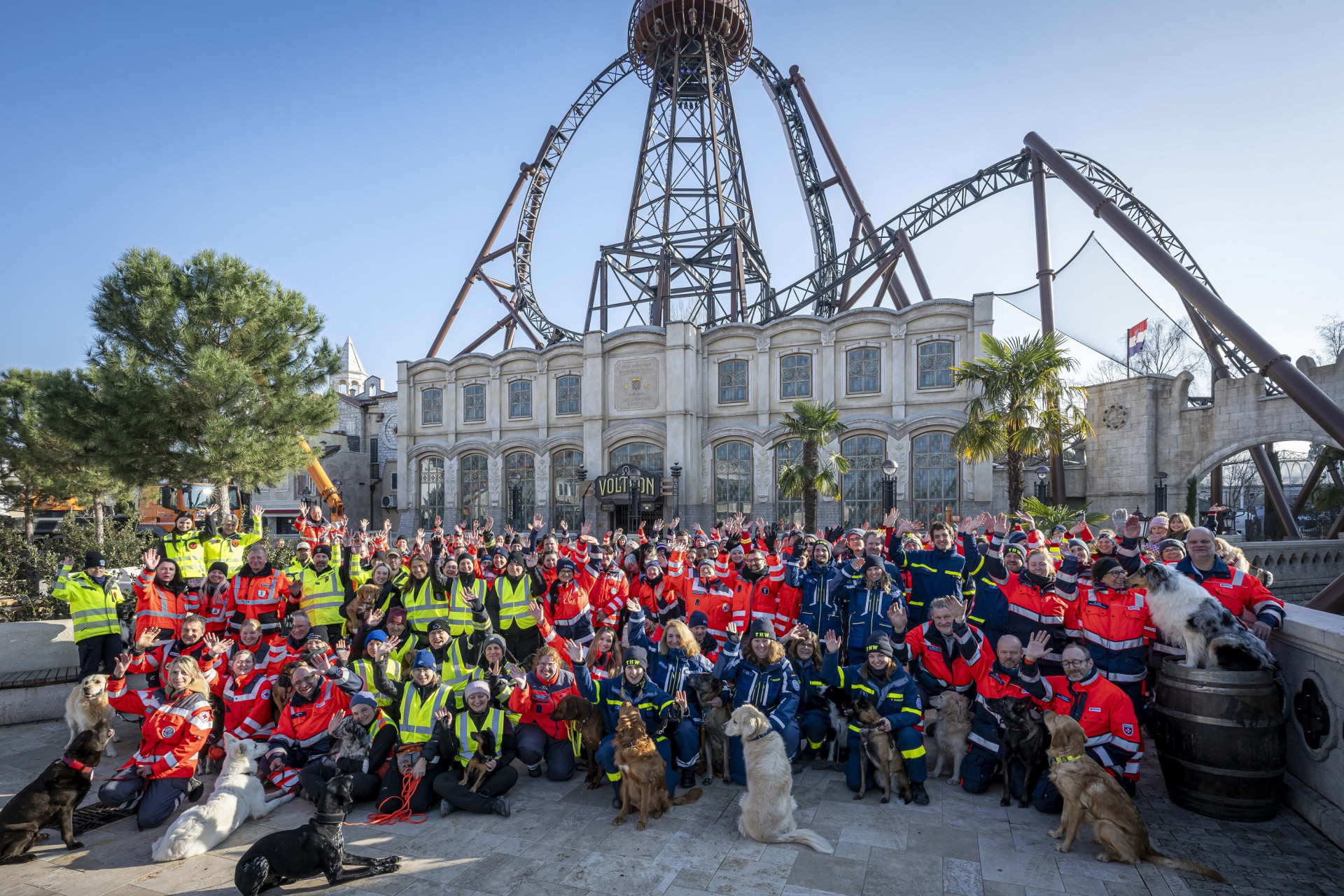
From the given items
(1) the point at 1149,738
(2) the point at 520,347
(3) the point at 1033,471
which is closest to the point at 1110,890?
(1) the point at 1149,738

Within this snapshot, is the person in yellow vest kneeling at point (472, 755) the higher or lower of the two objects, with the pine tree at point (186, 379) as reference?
lower

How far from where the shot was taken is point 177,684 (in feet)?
20.5

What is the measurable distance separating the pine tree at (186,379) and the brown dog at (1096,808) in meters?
17.9

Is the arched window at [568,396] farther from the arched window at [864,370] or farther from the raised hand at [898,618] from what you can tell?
the raised hand at [898,618]

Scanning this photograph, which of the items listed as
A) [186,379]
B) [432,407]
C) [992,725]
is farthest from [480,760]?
[432,407]

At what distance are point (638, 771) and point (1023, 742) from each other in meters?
3.23

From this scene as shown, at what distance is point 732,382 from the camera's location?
27.5m

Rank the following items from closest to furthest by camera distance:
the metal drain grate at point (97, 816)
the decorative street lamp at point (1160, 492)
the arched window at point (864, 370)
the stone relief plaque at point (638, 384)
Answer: the metal drain grate at point (97, 816) < the decorative street lamp at point (1160, 492) < the arched window at point (864, 370) < the stone relief plaque at point (638, 384)

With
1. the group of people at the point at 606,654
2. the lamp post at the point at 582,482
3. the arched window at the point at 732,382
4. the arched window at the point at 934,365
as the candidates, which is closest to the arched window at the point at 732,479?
the arched window at the point at 732,382

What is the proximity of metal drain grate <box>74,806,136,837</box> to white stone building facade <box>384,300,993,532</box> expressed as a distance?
20195 mm

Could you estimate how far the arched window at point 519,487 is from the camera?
30.2 m

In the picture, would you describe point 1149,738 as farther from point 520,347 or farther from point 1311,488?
point 520,347

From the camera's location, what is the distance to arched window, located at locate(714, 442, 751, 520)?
26.7 meters

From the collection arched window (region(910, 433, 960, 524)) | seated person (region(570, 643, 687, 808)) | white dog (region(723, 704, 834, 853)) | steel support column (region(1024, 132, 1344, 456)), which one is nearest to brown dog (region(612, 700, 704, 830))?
seated person (region(570, 643, 687, 808))
